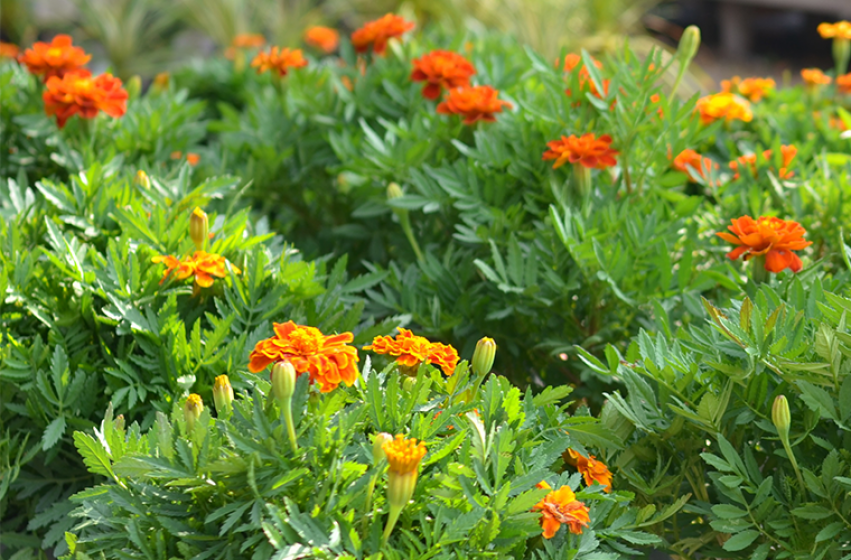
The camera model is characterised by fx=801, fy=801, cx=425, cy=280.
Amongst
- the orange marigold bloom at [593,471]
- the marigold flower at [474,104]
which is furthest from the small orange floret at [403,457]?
the marigold flower at [474,104]

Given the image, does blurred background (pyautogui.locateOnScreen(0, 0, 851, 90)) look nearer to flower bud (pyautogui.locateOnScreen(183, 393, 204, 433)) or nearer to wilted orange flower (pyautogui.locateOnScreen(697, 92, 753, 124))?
wilted orange flower (pyautogui.locateOnScreen(697, 92, 753, 124))

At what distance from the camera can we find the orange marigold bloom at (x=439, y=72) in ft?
6.07

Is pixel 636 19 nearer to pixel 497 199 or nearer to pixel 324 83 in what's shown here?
pixel 324 83

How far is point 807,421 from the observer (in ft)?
3.42

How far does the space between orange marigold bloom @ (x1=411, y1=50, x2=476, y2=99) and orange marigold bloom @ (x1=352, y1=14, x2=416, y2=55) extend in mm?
287

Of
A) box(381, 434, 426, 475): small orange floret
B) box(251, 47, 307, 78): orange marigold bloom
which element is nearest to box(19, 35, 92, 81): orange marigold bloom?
box(251, 47, 307, 78): orange marigold bloom

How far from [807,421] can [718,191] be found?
0.83 meters

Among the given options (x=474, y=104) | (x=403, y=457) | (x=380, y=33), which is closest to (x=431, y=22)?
(x=380, y=33)

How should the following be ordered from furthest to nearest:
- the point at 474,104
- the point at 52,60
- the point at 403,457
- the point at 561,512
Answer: the point at 52,60, the point at 474,104, the point at 561,512, the point at 403,457

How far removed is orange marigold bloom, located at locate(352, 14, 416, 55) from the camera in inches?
84.0

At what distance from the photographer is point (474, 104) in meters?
1.65

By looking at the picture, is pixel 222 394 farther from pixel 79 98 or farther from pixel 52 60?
pixel 52 60

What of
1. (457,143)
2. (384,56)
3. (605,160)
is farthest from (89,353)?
(384,56)

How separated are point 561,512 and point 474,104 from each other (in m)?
0.95
